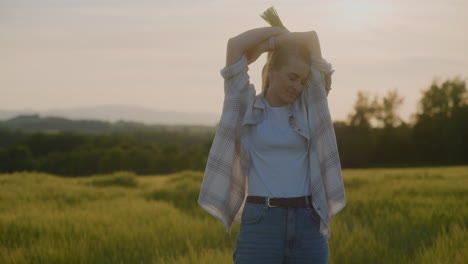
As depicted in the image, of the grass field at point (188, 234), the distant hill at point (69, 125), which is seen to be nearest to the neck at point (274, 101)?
the grass field at point (188, 234)

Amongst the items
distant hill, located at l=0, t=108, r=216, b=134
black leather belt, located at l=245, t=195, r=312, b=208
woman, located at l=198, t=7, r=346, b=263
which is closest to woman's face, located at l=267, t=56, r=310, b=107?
woman, located at l=198, t=7, r=346, b=263

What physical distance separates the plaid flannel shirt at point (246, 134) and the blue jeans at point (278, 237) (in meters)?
0.28

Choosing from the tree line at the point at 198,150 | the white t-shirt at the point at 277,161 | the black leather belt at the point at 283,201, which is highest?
the white t-shirt at the point at 277,161

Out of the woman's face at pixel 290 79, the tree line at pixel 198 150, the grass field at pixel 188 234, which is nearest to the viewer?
the woman's face at pixel 290 79

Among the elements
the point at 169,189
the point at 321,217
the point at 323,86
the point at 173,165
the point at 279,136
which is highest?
the point at 323,86

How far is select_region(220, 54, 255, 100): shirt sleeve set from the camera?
2.64 m

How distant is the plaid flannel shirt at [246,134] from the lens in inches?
105

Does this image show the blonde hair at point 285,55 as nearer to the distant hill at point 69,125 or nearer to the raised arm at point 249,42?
the raised arm at point 249,42

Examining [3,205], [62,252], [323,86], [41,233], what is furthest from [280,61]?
[3,205]

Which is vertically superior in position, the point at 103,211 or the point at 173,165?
the point at 103,211

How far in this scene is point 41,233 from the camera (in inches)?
227

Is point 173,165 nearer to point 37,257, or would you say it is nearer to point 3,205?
point 3,205

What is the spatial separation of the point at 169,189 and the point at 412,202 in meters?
5.84

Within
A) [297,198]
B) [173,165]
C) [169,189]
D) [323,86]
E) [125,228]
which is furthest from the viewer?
[173,165]
